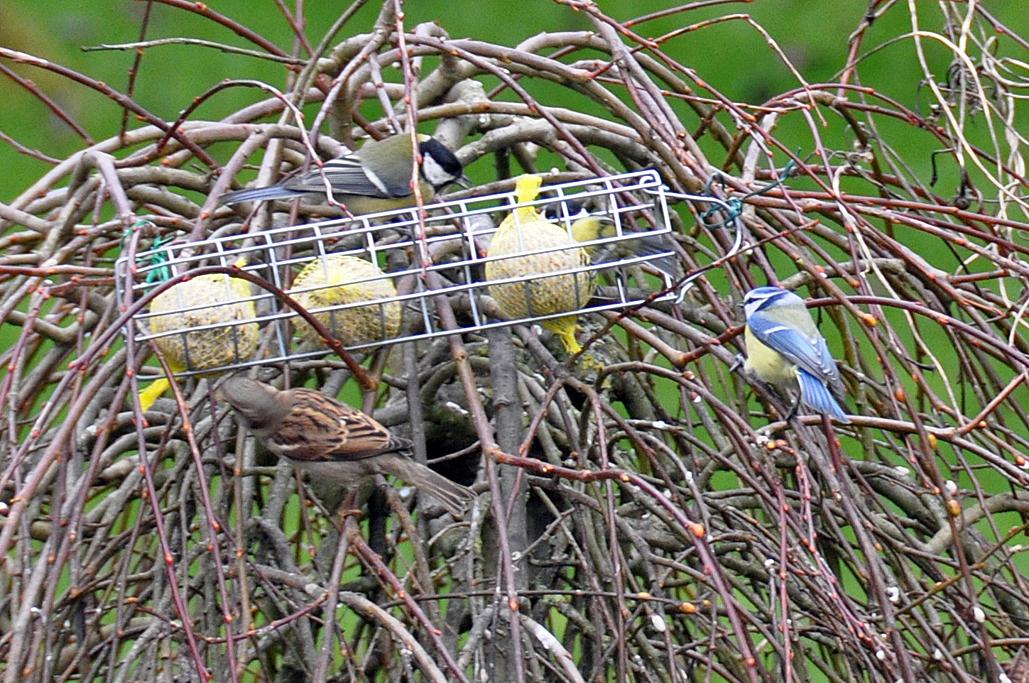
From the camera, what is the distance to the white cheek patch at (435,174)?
2.19m

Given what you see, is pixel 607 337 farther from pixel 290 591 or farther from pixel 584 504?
pixel 290 591

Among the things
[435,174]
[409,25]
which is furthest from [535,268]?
[409,25]

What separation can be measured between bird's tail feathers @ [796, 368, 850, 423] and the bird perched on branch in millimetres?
302

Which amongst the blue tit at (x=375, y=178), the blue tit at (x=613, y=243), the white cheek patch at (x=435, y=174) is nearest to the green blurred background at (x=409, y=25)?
the blue tit at (x=375, y=178)

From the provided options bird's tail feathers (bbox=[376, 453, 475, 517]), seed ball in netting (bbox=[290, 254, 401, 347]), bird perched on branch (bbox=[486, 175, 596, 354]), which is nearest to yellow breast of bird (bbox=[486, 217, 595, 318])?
bird perched on branch (bbox=[486, 175, 596, 354])

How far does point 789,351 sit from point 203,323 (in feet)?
2.47

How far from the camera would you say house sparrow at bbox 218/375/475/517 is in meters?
1.84

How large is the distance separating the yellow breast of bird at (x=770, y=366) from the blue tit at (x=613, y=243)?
162mm

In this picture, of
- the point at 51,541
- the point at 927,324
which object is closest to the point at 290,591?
the point at 51,541

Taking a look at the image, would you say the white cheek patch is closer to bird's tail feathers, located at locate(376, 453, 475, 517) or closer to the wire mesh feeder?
the wire mesh feeder

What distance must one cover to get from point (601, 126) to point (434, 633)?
3.45 ft

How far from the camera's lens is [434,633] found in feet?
4.67

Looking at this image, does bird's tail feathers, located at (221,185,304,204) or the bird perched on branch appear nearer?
the bird perched on branch

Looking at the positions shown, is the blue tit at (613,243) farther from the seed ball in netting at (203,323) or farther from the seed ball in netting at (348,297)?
the seed ball in netting at (203,323)
